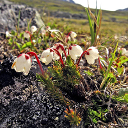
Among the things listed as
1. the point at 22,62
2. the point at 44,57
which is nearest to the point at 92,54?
the point at 44,57

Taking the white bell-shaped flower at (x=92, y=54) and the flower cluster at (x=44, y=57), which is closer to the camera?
the flower cluster at (x=44, y=57)

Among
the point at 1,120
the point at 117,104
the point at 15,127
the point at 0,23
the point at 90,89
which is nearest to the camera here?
the point at 15,127

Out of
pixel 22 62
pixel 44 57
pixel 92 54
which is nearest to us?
pixel 22 62

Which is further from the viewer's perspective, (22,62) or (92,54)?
(92,54)

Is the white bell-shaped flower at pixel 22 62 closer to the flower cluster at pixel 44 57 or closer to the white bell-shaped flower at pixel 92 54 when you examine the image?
the flower cluster at pixel 44 57

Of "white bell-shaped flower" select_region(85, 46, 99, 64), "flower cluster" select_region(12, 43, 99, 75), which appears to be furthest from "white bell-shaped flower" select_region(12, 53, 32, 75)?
"white bell-shaped flower" select_region(85, 46, 99, 64)

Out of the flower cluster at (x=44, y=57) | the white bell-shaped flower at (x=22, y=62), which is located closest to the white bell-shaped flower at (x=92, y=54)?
the flower cluster at (x=44, y=57)

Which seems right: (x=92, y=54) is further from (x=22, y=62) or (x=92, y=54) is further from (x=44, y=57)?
(x=22, y=62)

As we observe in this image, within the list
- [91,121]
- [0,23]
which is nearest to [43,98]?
[91,121]

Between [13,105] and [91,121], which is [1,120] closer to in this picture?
[13,105]

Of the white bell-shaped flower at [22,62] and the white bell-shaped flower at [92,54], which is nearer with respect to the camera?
the white bell-shaped flower at [22,62]

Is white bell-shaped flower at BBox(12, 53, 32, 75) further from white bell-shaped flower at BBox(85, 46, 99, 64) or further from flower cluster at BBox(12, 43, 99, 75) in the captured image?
white bell-shaped flower at BBox(85, 46, 99, 64)
